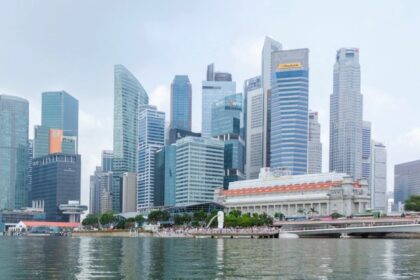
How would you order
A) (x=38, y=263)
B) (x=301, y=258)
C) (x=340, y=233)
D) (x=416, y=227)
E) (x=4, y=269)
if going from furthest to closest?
(x=340, y=233) → (x=416, y=227) → (x=301, y=258) → (x=38, y=263) → (x=4, y=269)

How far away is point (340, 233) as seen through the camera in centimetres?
18212

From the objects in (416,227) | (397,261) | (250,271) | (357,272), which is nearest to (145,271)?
(250,271)

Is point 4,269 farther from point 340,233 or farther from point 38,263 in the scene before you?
point 340,233

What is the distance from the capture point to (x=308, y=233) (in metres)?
184

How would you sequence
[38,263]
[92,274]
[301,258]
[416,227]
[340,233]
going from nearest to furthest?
[92,274]
[38,263]
[301,258]
[416,227]
[340,233]

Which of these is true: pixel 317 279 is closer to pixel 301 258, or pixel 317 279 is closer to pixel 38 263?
pixel 301 258

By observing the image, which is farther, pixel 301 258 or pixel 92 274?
pixel 301 258

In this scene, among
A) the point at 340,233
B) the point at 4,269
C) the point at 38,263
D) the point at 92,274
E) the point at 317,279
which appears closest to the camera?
the point at 317,279

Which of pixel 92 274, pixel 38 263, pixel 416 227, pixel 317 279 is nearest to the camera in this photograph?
pixel 317 279

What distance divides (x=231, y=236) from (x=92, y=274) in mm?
134748

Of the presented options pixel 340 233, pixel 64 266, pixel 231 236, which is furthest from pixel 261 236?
pixel 64 266

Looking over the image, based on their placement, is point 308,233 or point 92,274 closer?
point 92,274

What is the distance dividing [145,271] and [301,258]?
917 inches

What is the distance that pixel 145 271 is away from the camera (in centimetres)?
5612
